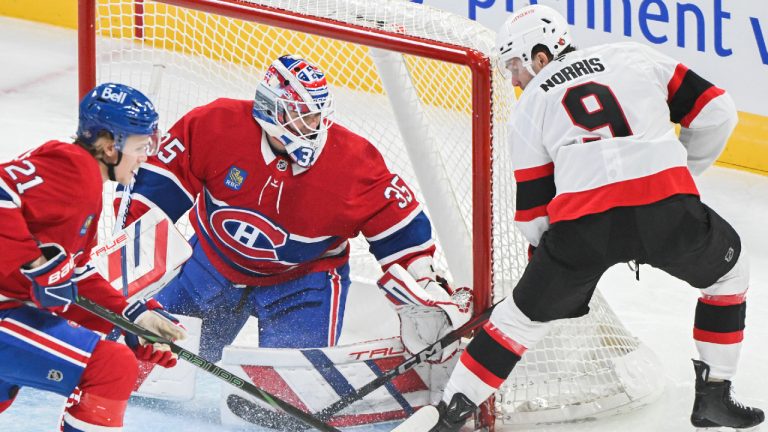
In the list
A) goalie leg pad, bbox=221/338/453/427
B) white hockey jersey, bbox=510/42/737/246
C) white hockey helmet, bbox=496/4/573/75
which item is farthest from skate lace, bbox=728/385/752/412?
white hockey helmet, bbox=496/4/573/75

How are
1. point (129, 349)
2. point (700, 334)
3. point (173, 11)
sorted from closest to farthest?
point (129, 349) → point (700, 334) → point (173, 11)

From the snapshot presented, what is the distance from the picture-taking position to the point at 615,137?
2758 millimetres

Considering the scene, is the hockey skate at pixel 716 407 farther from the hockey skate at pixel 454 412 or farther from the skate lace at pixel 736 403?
the hockey skate at pixel 454 412

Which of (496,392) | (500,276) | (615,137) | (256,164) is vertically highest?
(615,137)

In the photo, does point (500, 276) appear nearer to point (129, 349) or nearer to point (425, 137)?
point (425, 137)

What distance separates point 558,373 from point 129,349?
116 cm

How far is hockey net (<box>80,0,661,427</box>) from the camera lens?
3088mm

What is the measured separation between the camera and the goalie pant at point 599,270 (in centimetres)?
277

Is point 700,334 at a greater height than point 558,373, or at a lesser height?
greater

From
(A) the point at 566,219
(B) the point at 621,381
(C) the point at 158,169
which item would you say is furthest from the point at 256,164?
(B) the point at 621,381

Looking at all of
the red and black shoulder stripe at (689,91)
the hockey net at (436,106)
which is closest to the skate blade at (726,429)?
the hockey net at (436,106)

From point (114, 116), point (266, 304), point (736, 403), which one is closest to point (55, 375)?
point (114, 116)

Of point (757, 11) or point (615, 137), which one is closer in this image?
point (615, 137)

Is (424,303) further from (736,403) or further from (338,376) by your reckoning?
(736,403)
